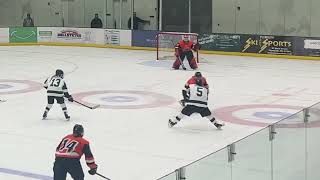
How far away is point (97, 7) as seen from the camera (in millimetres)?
33531

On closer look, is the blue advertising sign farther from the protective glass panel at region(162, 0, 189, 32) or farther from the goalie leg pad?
the goalie leg pad

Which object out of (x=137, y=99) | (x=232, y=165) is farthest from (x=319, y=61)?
(x=232, y=165)

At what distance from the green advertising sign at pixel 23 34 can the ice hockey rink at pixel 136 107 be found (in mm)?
4729

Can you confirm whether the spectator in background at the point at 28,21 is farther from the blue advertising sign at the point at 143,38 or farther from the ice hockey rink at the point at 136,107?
the ice hockey rink at the point at 136,107

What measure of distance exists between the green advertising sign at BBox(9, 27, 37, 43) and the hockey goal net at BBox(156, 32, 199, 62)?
7.31 m

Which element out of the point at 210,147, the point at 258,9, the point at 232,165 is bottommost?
the point at 210,147

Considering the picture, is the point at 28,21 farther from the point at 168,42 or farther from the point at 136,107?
the point at 136,107

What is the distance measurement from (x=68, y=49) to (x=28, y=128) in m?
17.6

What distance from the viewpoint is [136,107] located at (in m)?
14.3

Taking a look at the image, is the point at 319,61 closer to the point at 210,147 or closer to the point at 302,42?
the point at 302,42

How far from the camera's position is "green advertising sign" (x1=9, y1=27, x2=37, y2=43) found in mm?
30453

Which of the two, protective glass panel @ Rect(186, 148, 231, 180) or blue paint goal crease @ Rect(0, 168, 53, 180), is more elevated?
protective glass panel @ Rect(186, 148, 231, 180)

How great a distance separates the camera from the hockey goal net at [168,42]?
25.4 metres

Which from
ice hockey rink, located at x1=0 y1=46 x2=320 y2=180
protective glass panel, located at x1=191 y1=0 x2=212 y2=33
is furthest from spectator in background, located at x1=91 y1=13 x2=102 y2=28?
ice hockey rink, located at x1=0 y1=46 x2=320 y2=180
